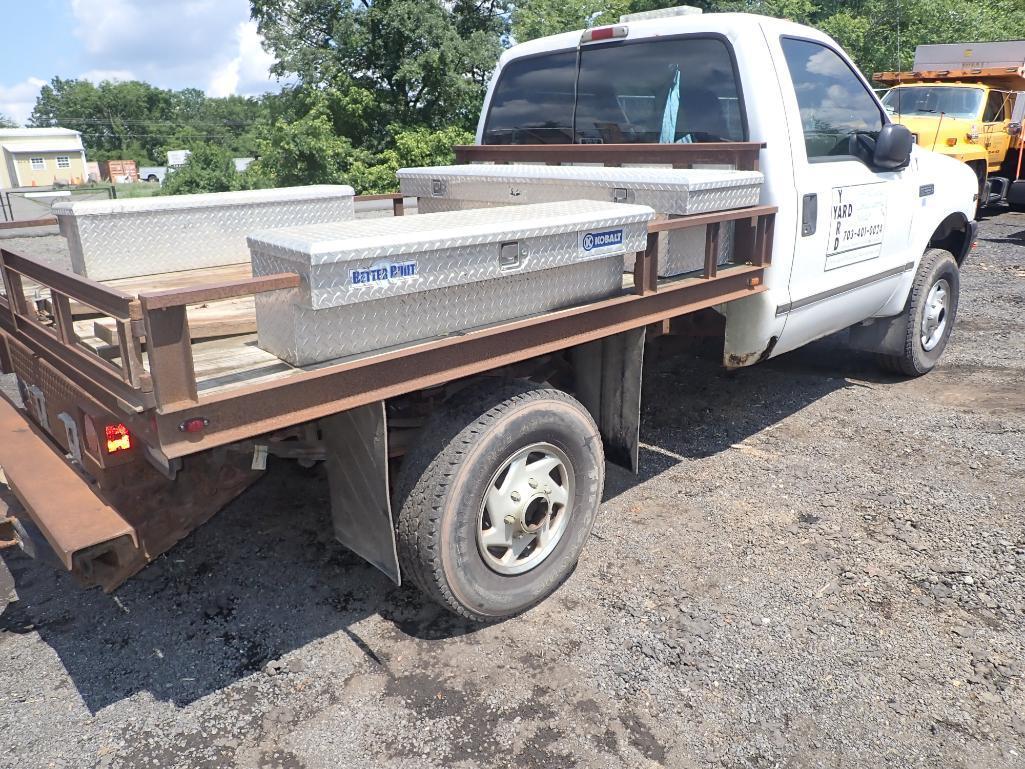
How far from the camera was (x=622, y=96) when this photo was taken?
454 cm

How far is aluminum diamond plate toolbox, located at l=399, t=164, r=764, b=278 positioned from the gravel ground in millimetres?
1318

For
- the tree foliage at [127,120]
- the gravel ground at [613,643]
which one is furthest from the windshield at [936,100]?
the tree foliage at [127,120]

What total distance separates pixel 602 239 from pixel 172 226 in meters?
2.11

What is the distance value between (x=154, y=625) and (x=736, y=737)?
87.5 inches

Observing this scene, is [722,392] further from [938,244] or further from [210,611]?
[210,611]

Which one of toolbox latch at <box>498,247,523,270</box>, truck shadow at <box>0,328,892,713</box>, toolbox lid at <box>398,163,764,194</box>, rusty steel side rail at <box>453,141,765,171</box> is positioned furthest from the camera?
rusty steel side rail at <box>453,141,765,171</box>

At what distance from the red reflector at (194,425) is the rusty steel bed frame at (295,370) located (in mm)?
10

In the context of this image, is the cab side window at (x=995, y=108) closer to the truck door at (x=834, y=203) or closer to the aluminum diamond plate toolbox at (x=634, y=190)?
the truck door at (x=834, y=203)

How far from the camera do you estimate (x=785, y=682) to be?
2916mm

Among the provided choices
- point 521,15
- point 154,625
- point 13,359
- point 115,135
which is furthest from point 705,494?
point 115,135

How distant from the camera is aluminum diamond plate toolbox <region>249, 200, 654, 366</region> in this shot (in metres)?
2.43

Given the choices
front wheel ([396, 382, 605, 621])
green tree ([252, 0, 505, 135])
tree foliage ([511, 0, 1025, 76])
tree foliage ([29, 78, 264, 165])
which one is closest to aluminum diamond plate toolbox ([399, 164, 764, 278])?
front wheel ([396, 382, 605, 621])

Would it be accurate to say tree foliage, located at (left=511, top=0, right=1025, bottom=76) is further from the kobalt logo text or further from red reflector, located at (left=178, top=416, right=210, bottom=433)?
red reflector, located at (left=178, top=416, right=210, bottom=433)

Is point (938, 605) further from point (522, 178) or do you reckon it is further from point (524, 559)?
point (522, 178)
